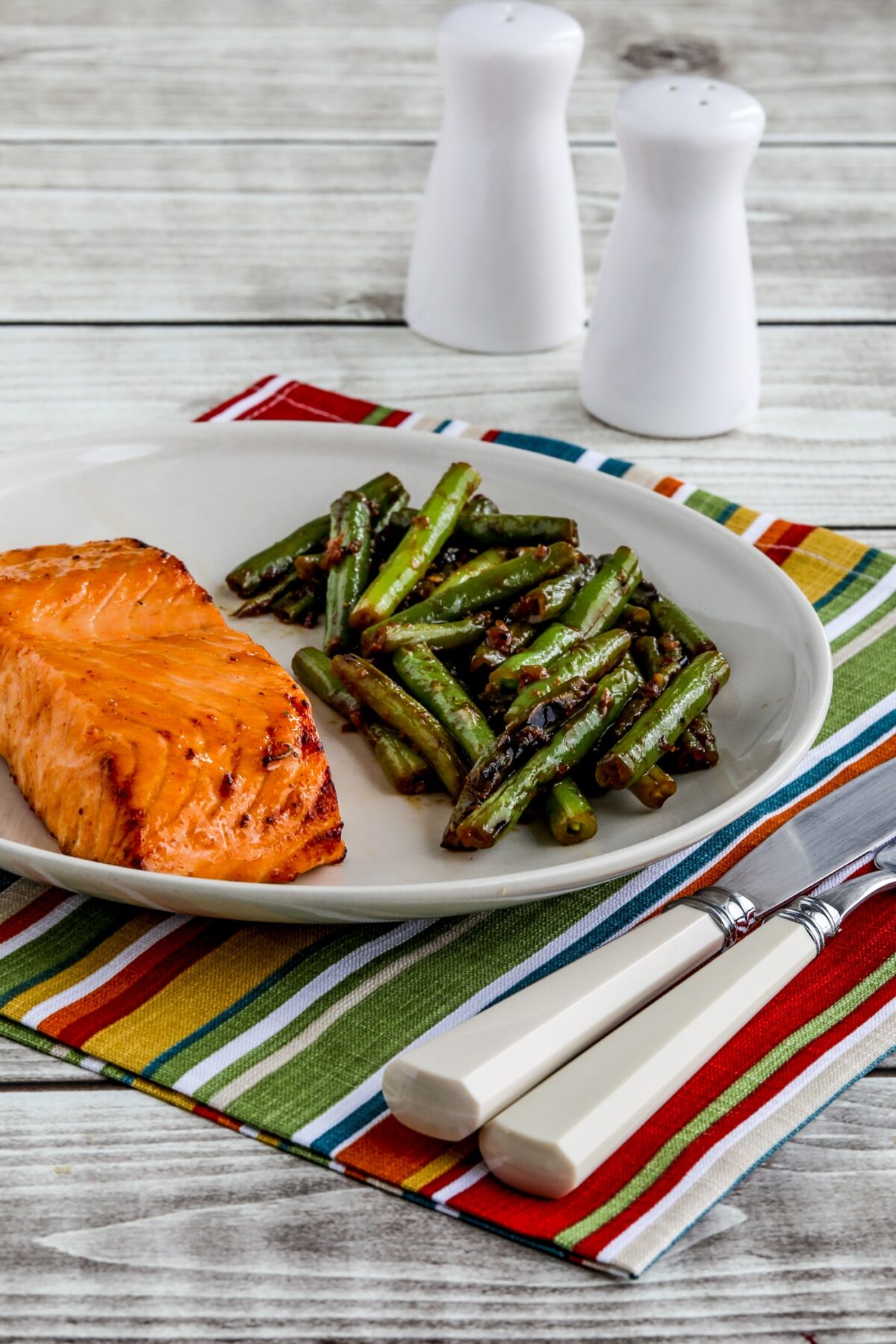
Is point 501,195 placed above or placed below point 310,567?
above

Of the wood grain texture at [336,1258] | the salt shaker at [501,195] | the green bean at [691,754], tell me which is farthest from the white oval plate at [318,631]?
the salt shaker at [501,195]

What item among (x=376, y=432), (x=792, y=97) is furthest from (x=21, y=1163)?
(x=792, y=97)

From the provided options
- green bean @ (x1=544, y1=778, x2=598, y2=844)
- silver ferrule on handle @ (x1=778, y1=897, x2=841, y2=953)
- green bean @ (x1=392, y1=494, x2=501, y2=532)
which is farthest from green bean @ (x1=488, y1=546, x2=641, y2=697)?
silver ferrule on handle @ (x1=778, y1=897, x2=841, y2=953)

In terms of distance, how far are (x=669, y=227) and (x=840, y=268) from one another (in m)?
1.61

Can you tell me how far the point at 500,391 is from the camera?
178 inches

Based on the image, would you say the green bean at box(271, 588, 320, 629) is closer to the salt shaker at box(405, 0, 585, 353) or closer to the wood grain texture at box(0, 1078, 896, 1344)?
the wood grain texture at box(0, 1078, 896, 1344)

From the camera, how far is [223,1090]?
2092mm

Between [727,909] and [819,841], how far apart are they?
31 cm

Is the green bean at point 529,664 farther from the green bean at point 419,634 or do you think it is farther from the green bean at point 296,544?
the green bean at point 296,544

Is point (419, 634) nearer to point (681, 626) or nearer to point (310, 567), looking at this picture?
point (310, 567)

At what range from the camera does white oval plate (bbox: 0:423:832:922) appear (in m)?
2.15

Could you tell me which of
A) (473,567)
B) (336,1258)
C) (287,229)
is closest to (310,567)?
(473,567)

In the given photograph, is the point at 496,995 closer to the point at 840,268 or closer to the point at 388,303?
the point at 388,303

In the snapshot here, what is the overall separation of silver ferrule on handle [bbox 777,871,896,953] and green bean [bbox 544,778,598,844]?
346 mm
